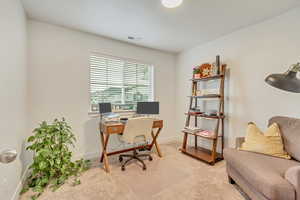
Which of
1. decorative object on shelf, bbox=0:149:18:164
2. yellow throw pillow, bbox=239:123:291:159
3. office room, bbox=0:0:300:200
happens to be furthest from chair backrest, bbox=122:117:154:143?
decorative object on shelf, bbox=0:149:18:164

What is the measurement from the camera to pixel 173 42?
3135mm

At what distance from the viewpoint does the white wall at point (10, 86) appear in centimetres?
128

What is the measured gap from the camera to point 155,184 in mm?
1958

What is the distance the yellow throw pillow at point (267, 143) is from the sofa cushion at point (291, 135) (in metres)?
0.06

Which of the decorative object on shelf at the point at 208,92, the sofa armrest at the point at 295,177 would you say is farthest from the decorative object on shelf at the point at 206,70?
the sofa armrest at the point at 295,177

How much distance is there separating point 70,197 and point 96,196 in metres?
0.30

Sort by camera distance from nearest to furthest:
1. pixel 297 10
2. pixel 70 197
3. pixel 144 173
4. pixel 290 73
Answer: pixel 290 73 → pixel 70 197 → pixel 297 10 → pixel 144 173

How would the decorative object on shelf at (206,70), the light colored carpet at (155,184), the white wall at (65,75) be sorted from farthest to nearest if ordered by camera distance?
the decorative object on shelf at (206,70) < the white wall at (65,75) < the light colored carpet at (155,184)

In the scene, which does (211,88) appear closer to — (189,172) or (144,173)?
(189,172)

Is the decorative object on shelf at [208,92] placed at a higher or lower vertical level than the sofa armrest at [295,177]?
higher

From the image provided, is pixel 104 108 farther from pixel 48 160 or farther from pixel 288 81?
pixel 288 81

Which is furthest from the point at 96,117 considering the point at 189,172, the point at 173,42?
the point at 173,42

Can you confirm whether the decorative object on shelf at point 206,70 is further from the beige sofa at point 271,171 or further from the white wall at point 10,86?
the white wall at point 10,86

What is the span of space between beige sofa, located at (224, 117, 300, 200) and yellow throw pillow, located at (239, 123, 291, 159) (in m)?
0.07
